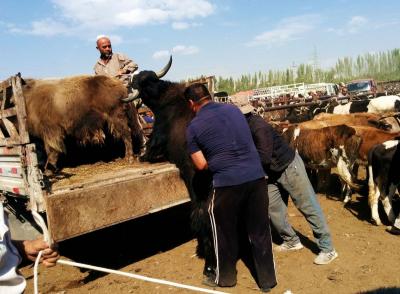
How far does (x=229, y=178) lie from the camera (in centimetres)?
427

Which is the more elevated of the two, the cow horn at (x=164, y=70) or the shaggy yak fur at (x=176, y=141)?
the cow horn at (x=164, y=70)

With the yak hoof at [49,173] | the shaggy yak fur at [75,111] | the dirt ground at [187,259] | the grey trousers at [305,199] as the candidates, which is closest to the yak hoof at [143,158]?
the shaggy yak fur at [75,111]

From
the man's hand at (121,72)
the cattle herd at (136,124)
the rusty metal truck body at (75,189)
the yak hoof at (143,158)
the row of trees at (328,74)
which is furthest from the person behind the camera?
the row of trees at (328,74)

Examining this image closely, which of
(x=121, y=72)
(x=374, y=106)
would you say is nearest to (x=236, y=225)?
(x=121, y=72)

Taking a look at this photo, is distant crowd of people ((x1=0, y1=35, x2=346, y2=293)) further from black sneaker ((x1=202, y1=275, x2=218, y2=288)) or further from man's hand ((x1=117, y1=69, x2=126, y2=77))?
man's hand ((x1=117, y1=69, x2=126, y2=77))

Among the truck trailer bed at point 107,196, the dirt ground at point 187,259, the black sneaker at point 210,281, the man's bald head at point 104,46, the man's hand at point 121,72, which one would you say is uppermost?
the man's bald head at point 104,46

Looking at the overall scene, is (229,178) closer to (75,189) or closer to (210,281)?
(210,281)

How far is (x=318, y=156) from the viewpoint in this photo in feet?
28.6

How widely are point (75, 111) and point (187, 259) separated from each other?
2.69 meters

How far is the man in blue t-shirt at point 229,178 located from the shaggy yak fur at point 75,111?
201cm

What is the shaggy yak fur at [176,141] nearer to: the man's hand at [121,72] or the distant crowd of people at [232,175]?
the distant crowd of people at [232,175]

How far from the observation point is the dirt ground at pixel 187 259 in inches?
185

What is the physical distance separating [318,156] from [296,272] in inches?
167

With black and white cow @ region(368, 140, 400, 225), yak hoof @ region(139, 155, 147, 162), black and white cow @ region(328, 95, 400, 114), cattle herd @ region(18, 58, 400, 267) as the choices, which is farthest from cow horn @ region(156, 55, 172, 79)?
black and white cow @ region(328, 95, 400, 114)
